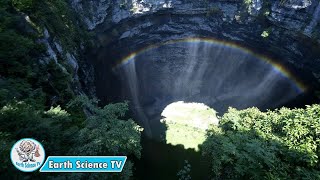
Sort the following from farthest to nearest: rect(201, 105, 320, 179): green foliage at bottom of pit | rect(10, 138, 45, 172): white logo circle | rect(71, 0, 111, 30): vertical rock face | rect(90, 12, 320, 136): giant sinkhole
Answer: rect(90, 12, 320, 136): giant sinkhole
rect(71, 0, 111, 30): vertical rock face
rect(201, 105, 320, 179): green foliage at bottom of pit
rect(10, 138, 45, 172): white logo circle

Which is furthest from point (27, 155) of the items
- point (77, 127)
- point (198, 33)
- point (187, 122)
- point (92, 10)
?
point (198, 33)

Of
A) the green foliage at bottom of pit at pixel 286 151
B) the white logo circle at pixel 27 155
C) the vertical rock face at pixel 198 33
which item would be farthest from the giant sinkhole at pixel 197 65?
the white logo circle at pixel 27 155

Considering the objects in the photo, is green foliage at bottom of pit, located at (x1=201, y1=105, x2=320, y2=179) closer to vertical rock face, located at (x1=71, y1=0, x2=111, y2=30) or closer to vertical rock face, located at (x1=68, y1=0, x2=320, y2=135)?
vertical rock face, located at (x1=68, y1=0, x2=320, y2=135)

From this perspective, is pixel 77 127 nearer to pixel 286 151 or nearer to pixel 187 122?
pixel 286 151

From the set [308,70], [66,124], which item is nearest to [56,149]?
[66,124]

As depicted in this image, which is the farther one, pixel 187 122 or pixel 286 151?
pixel 187 122

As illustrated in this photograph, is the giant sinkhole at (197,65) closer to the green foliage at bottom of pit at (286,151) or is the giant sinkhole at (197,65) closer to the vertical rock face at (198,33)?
the vertical rock face at (198,33)

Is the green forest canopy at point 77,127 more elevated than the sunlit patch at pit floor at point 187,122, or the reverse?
the sunlit patch at pit floor at point 187,122

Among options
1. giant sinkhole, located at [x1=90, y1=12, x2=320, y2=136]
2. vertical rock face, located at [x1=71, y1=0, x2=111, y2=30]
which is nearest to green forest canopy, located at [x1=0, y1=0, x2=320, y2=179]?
vertical rock face, located at [x1=71, y1=0, x2=111, y2=30]

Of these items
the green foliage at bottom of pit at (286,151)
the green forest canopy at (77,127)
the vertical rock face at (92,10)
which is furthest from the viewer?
the vertical rock face at (92,10)
